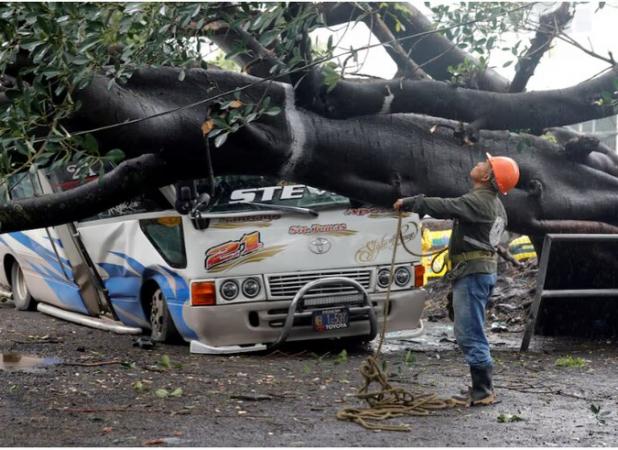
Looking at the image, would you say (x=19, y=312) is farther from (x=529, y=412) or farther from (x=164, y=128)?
(x=529, y=412)

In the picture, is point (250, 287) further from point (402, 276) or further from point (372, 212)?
point (402, 276)

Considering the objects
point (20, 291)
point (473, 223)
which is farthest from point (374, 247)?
point (20, 291)

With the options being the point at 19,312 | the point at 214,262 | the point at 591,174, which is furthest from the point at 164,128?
the point at 19,312

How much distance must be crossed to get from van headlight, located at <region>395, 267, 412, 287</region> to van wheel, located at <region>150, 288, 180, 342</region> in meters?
2.29

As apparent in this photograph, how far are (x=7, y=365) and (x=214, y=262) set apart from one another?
7.09ft

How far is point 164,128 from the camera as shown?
834cm

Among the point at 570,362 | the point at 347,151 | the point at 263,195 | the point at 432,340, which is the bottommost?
the point at 432,340

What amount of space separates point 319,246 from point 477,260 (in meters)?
2.88

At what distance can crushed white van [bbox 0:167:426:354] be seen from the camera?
10.3 meters

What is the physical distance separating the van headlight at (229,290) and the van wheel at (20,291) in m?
5.25

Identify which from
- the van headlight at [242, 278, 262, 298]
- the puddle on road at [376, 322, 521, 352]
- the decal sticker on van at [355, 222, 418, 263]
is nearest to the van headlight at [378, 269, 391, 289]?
the decal sticker on van at [355, 222, 418, 263]

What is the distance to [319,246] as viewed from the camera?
10594mm

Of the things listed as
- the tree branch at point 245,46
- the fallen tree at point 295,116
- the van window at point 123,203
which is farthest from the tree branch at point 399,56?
the van window at point 123,203

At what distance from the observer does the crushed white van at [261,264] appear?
1031cm
